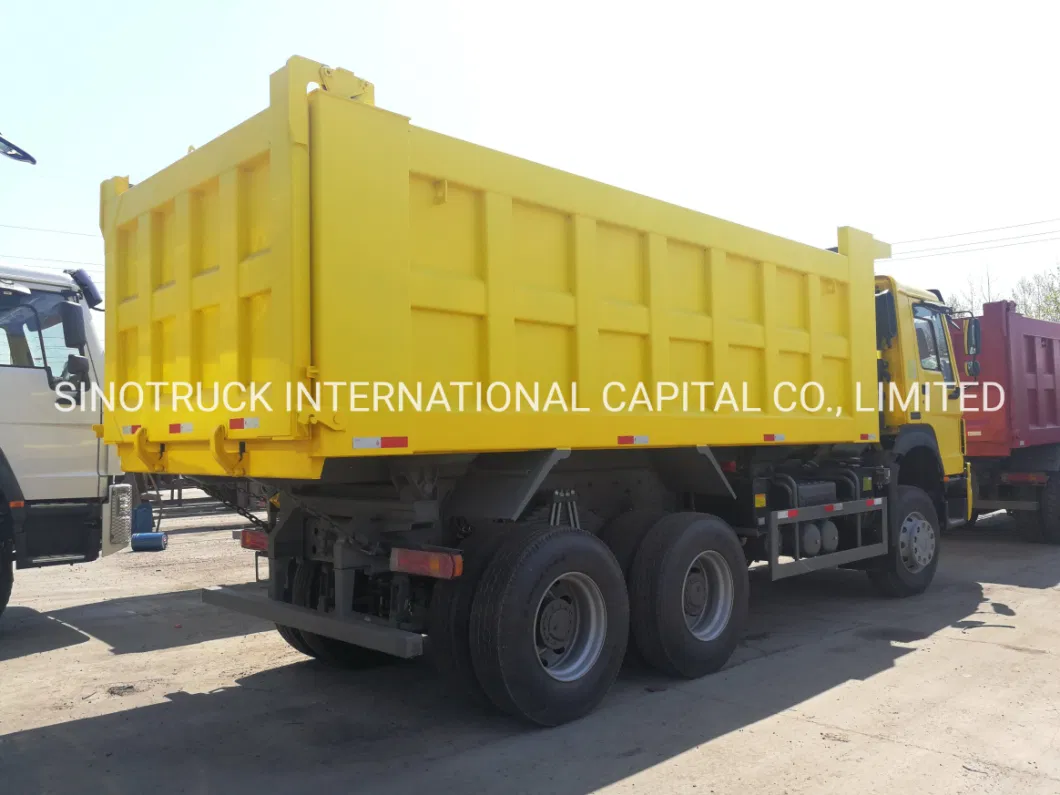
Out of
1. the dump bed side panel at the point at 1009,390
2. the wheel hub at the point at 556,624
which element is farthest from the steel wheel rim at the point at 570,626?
the dump bed side panel at the point at 1009,390

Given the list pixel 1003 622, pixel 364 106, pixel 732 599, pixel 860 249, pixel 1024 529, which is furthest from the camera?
pixel 1024 529

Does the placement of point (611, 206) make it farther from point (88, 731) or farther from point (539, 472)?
point (88, 731)

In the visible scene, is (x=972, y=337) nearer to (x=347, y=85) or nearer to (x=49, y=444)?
(x=347, y=85)

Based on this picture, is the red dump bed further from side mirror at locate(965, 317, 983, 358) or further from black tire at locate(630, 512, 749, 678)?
black tire at locate(630, 512, 749, 678)

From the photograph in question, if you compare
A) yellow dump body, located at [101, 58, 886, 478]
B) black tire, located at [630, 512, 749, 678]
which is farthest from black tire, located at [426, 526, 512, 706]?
black tire, located at [630, 512, 749, 678]

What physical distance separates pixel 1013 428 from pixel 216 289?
11.0m

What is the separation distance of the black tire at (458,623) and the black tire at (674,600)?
117 cm

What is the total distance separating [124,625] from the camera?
Result: 7523 mm

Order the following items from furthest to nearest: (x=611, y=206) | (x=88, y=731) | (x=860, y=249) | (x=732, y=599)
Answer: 1. (x=860, y=249)
2. (x=732, y=599)
3. (x=611, y=206)
4. (x=88, y=731)

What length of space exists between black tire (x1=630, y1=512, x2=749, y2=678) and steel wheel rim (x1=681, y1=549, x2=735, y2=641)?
0.6 inches

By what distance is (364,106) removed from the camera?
13.6ft

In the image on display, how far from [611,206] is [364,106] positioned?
1805 millimetres

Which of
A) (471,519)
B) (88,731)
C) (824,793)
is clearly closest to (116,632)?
(88,731)

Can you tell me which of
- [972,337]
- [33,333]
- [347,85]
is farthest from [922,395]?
[33,333]
